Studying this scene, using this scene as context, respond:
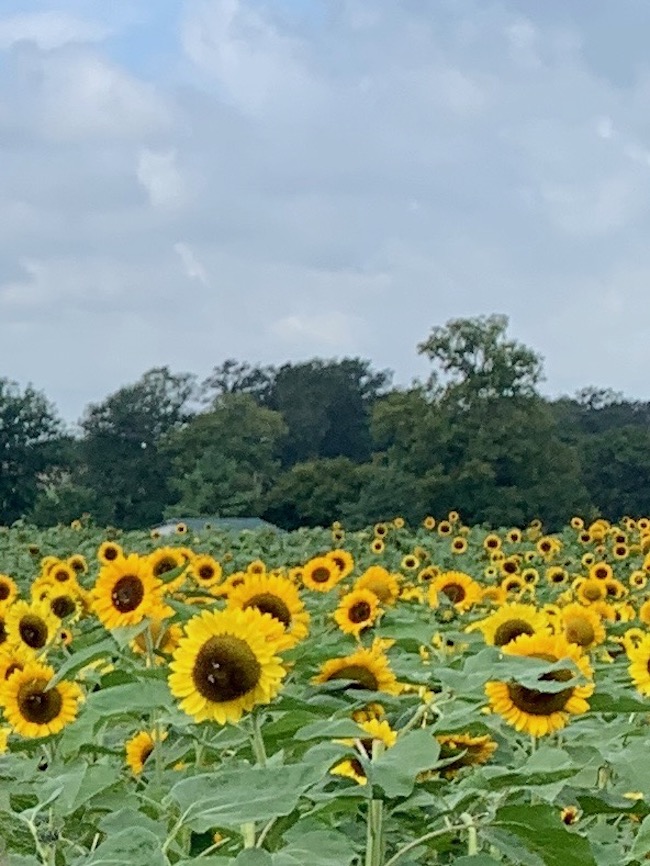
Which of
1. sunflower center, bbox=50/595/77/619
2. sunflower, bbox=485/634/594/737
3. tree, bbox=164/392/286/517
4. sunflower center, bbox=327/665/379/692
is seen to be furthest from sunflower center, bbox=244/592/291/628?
tree, bbox=164/392/286/517

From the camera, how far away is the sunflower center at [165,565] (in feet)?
10.7

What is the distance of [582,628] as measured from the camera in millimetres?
2904

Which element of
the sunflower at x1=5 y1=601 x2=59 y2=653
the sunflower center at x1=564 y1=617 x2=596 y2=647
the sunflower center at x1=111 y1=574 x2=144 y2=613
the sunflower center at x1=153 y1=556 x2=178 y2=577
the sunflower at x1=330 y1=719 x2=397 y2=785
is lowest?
the sunflower at x1=330 y1=719 x2=397 y2=785

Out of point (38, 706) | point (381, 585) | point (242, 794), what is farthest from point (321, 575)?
point (242, 794)

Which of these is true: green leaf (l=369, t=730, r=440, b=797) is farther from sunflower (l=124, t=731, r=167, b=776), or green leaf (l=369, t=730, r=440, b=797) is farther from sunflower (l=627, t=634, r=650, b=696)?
sunflower (l=627, t=634, r=650, b=696)

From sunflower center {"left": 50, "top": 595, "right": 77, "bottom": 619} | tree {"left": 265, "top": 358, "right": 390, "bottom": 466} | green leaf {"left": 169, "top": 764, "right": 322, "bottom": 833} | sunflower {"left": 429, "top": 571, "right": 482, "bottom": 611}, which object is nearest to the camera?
green leaf {"left": 169, "top": 764, "right": 322, "bottom": 833}

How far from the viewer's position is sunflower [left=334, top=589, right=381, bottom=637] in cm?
324

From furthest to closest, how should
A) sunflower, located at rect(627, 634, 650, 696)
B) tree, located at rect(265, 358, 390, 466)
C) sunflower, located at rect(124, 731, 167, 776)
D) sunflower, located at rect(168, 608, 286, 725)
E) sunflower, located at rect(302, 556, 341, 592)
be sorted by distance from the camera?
tree, located at rect(265, 358, 390, 466) → sunflower, located at rect(302, 556, 341, 592) → sunflower, located at rect(627, 634, 650, 696) → sunflower, located at rect(124, 731, 167, 776) → sunflower, located at rect(168, 608, 286, 725)

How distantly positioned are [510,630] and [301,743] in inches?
32.4

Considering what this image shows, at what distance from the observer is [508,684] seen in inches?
73.1

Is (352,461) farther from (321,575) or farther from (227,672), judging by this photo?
(227,672)

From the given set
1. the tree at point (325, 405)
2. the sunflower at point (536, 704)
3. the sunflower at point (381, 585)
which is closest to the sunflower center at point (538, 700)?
the sunflower at point (536, 704)

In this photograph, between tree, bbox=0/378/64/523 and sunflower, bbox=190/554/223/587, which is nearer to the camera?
sunflower, bbox=190/554/223/587

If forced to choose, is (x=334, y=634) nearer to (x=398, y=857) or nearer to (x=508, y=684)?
(x=508, y=684)
